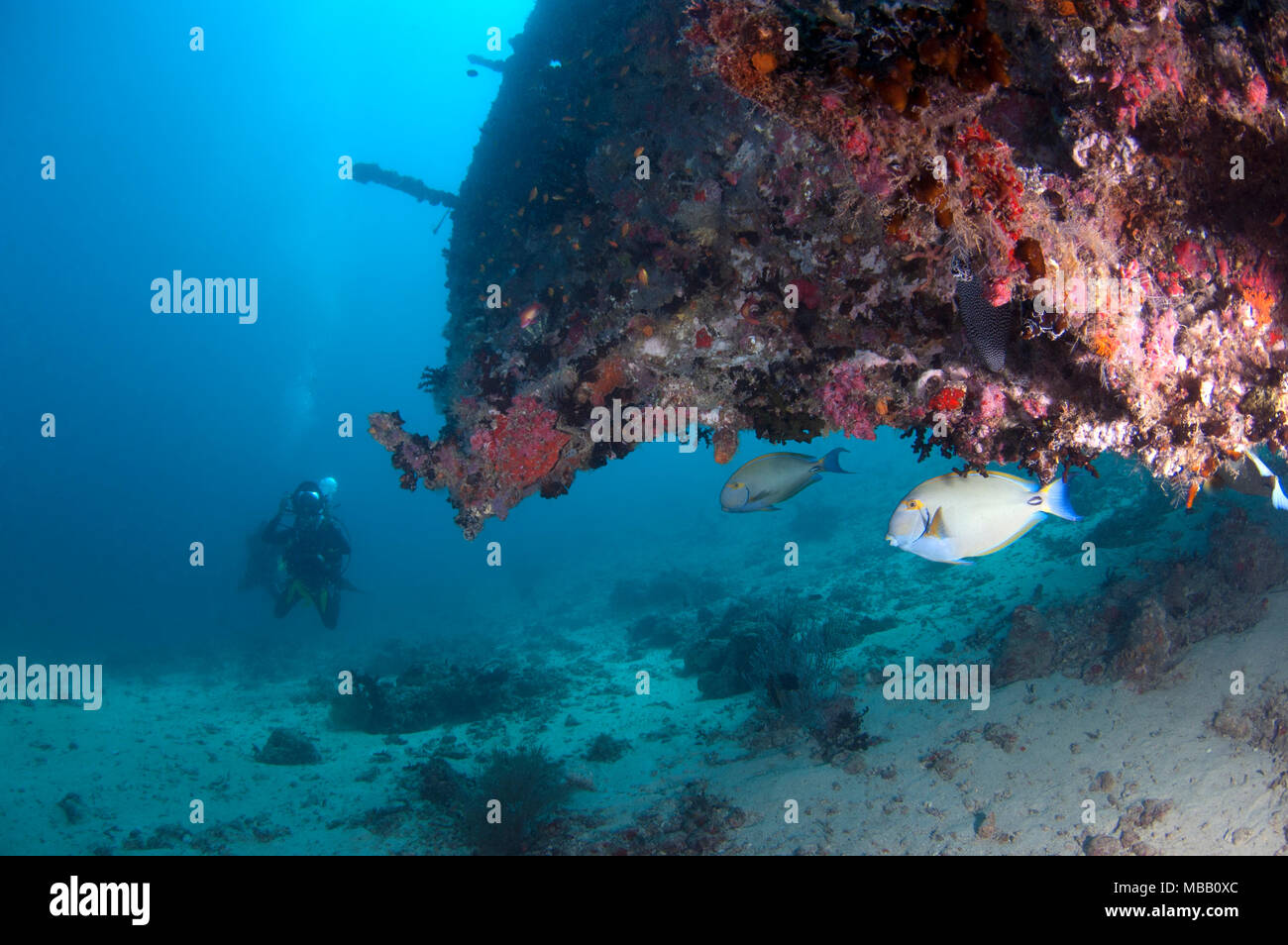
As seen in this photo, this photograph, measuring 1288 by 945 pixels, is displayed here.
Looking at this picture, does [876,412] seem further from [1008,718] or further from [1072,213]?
[1008,718]

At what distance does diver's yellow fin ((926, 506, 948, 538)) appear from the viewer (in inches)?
122

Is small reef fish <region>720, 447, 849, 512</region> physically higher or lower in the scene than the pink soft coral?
lower

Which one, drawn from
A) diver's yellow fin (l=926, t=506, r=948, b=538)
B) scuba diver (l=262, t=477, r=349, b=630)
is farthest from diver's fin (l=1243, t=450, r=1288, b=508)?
scuba diver (l=262, t=477, r=349, b=630)

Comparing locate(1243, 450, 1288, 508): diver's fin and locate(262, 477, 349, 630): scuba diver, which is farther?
locate(262, 477, 349, 630): scuba diver

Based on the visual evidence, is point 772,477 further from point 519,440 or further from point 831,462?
point 519,440

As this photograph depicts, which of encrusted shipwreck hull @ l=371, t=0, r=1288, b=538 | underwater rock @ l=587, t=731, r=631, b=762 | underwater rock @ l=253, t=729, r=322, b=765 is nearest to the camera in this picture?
encrusted shipwreck hull @ l=371, t=0, r=1288, b=538

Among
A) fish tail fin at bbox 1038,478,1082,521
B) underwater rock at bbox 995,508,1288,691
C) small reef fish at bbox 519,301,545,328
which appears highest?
small reef fish at bbox 519,301,545,328

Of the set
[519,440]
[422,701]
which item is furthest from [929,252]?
[422,701]

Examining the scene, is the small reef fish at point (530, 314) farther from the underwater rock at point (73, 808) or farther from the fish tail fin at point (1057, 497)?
the underwater rock at point (73, 808)

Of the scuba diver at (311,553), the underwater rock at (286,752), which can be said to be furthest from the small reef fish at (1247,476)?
the scuba diver at (311,553)

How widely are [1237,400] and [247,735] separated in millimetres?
13885

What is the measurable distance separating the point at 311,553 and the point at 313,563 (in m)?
0.26

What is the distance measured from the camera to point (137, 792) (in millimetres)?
7723

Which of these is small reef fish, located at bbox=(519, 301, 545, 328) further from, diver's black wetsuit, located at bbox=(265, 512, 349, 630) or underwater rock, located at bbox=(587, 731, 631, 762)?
diver's black wetsuit, located at bbox=(265, 512, 349, 630)
